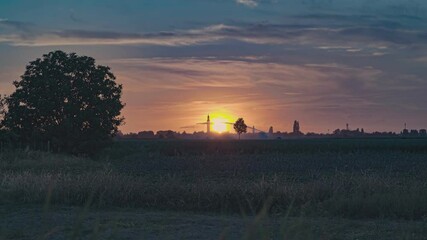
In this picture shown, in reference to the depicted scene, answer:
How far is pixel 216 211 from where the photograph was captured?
16.9 m

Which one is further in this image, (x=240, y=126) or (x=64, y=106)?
(x=240, y=126)

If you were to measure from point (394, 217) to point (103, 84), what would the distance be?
1703 inches

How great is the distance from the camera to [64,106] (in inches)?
2094

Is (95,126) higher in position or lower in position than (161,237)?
higher

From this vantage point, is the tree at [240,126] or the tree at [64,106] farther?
the tree at [240,126]

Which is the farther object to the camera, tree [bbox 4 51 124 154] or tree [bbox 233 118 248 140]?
tree [bbox 233 118 248 140]

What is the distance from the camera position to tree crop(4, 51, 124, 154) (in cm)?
Result: 5300

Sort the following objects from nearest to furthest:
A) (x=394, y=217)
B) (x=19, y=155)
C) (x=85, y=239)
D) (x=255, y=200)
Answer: (x=85, y=239) < (x=394, y=217) < (x=255, y=200) < (x=19, y=155)

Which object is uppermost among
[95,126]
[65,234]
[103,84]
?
[103,84]

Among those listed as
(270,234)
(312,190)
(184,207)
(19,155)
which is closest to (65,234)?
(270,234)

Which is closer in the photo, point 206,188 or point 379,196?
point 379,196

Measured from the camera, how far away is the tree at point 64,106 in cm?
5300

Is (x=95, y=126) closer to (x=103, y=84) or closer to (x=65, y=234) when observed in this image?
(x=103, y=84)

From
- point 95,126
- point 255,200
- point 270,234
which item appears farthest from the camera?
point 95,126
